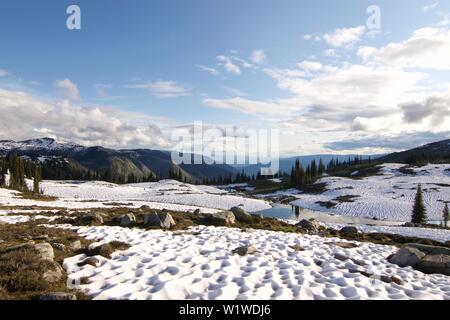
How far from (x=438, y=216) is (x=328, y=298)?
6903cm

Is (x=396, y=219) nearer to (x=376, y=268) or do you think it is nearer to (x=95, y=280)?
(x=376, y=268)

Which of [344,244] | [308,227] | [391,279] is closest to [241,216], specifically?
[308,227]

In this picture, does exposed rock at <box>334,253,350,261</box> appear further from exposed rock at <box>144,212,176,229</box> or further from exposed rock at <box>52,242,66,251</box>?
exposed rock at <box>52,242,66,251</box>

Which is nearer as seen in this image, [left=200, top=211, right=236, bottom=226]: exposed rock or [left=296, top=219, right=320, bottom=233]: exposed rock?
[left=200, top=211, right=236, bottom=226]: exposed rock

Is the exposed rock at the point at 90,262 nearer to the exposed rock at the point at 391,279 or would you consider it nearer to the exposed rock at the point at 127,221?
the exposed rock at the point at 127,221

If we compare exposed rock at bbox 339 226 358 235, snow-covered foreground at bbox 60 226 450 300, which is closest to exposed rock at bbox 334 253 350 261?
snow-covered foreground at bbox 60 226 450 300

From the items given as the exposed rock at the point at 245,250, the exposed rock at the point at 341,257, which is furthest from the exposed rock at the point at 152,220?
the exposed rock at the point at 341,257

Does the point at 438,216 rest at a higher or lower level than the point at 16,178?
lower

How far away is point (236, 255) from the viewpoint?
515 inches

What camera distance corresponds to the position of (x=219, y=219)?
23016 mm

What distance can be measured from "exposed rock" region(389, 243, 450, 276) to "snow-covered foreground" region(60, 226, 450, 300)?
0.59 meters

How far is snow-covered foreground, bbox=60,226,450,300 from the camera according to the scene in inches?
353
